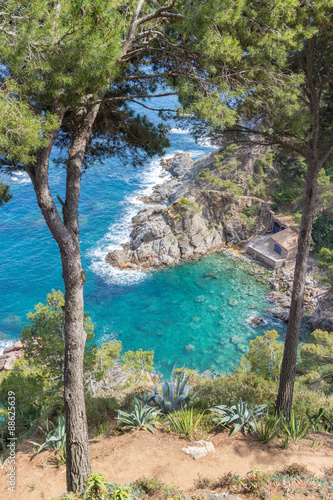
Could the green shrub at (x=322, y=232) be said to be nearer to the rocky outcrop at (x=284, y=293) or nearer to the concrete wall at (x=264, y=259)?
the rocky outcrop at (x=284, y=293)

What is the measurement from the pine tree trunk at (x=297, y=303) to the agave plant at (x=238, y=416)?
1.62 ft

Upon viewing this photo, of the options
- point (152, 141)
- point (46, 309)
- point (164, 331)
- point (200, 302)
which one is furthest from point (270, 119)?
point (200, 302)

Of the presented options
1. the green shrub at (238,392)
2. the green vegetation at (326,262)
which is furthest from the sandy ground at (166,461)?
the green vegetation at (326,262)

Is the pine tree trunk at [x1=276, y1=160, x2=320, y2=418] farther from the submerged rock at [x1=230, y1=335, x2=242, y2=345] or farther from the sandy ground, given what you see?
the submerged rock at [x1=230, y1=335, x2=242, y2=345]

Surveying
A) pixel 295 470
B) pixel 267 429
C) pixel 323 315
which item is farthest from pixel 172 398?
pixel 323 315

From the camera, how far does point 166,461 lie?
19.3ft

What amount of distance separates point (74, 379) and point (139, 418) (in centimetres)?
244

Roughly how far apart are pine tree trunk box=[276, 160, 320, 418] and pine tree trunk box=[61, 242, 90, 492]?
4.17m

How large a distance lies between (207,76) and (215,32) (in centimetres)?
76

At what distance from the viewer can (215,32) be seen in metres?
5.91

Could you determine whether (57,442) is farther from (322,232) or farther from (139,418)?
(322,232)

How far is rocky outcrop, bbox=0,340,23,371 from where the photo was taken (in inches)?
795

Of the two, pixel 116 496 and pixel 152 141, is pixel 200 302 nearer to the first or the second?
pixel 152 141

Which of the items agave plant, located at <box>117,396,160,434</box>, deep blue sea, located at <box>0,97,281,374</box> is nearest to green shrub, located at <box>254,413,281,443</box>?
agave plant, located at <box>117,396,160,434</box>
